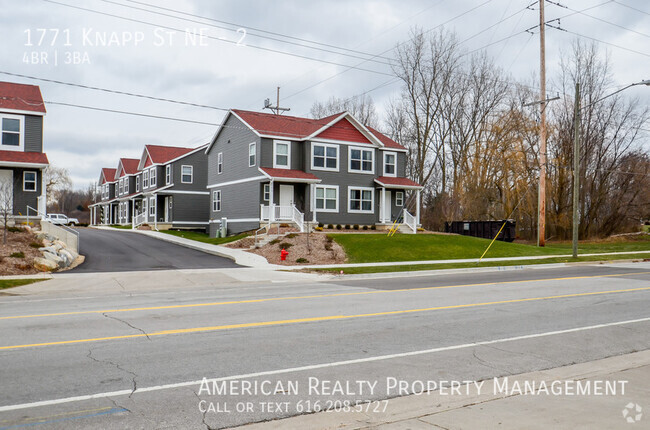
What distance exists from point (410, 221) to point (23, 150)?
83.9 feet

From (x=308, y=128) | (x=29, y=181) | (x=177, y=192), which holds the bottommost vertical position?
(x=29, y=181)

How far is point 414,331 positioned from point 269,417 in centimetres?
447

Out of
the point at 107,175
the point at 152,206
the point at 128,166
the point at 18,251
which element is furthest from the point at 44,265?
the point at 107,175

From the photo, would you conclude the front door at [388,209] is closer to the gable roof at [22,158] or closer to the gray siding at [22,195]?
the gable roof at [22,158]

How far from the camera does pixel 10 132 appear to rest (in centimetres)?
2956

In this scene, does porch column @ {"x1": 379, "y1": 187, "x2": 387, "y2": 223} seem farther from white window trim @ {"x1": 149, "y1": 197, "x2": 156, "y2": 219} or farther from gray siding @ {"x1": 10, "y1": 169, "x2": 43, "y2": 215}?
gray siding @ {"x1": 10, "y1": 169, "x2": 43, "y2": 215}

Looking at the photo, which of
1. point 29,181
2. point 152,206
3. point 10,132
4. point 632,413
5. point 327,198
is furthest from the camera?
point 152,206

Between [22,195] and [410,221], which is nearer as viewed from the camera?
[22,195]

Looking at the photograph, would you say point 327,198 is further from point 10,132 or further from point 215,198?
point 10,132

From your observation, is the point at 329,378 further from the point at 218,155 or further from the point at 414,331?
the point at 218,155

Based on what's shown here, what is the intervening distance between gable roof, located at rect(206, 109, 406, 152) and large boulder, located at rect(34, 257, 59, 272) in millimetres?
18209

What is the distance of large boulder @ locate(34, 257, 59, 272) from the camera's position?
18.8 m

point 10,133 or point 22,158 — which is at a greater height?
point 10,133

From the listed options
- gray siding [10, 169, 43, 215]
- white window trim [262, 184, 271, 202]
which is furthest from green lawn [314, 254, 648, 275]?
gray siding [10, 169, 43, 215]
